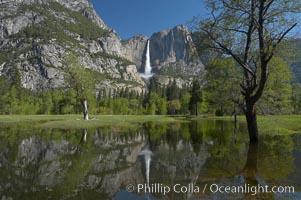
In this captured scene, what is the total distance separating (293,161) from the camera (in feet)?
43.8

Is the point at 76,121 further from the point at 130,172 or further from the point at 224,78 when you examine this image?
the point at 130,172

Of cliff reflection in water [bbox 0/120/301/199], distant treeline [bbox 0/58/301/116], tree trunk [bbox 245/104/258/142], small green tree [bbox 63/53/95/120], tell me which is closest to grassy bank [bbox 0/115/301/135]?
distant treeline [bbox 0/58/301/116]

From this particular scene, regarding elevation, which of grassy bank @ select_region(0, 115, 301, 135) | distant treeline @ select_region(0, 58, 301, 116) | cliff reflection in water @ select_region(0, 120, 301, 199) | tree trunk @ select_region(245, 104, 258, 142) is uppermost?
distant treeline @ select_region(0, 58, 301, 116)

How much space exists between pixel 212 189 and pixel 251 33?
14330 millimetres

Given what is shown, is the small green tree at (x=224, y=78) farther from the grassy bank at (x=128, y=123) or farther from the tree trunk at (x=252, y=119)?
the grassy bank at (x=128, y=123)

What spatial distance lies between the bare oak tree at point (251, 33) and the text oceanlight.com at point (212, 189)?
35.7 feet

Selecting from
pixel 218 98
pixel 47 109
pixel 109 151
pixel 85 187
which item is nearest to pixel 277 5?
pixel 218 98

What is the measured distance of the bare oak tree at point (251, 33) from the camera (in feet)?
58.0

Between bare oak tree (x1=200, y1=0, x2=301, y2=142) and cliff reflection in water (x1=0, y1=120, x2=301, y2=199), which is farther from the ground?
bare oak tree (x1=200, y1=0, x2=301, y2=142)

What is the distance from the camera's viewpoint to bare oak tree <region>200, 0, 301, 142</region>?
1769 centimetres

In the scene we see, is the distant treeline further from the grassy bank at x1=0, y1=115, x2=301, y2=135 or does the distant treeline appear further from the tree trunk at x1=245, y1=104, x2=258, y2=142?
the grassy bank at x1=0, y1=115, x2=301, y2=135

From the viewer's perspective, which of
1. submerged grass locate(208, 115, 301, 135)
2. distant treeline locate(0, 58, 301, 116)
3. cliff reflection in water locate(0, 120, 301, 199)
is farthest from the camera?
submerged grass locate(208, 115, 301, 135)

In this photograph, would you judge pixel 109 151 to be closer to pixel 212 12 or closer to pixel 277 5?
pixel 212 12

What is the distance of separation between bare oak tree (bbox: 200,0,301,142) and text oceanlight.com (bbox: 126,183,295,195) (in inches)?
428
